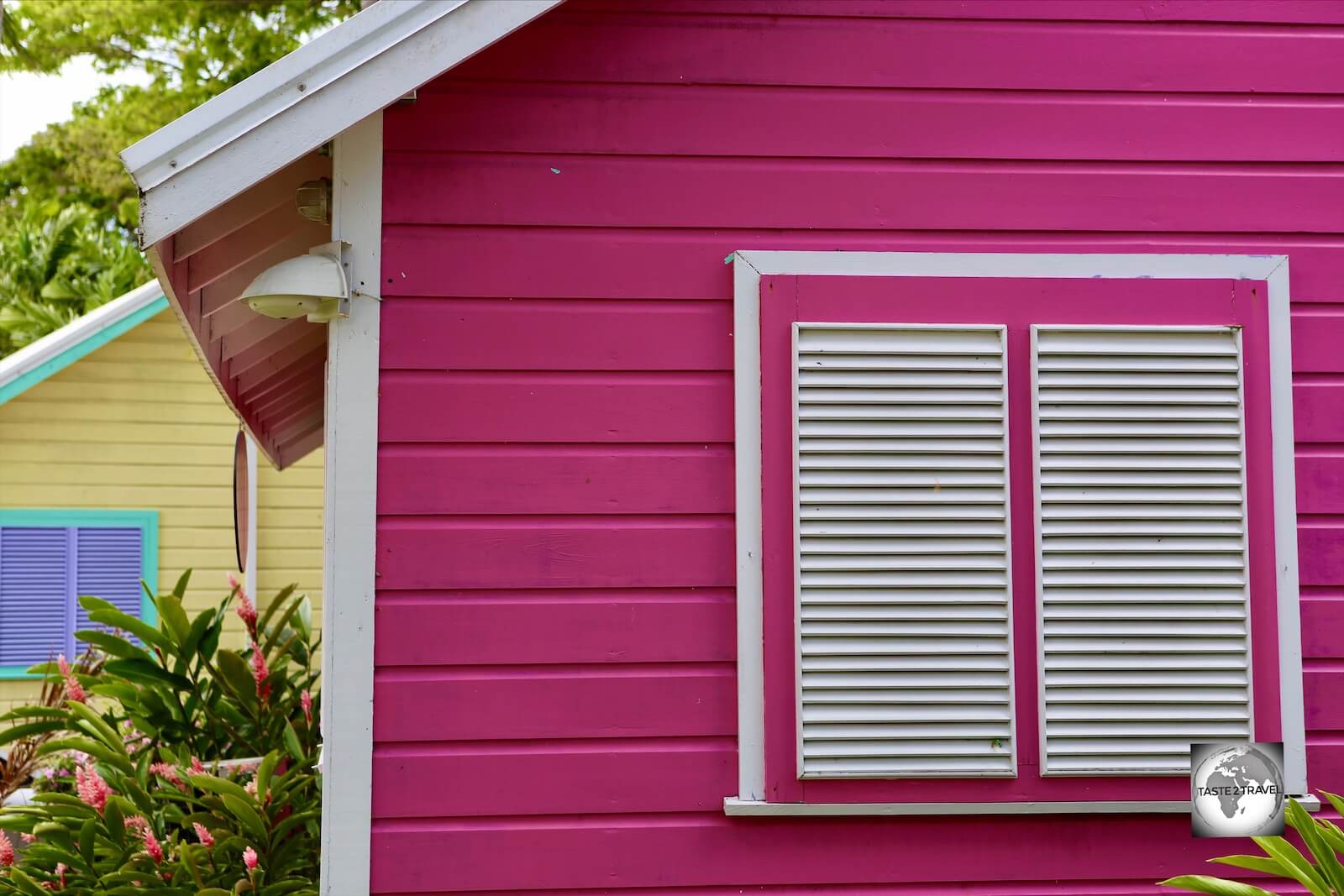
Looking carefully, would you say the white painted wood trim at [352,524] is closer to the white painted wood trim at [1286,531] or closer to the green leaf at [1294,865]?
the green leaf at [1294,865]

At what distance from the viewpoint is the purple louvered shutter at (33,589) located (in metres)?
9.12

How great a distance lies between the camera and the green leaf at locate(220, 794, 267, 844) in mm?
4039

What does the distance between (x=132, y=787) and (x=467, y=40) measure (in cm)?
299

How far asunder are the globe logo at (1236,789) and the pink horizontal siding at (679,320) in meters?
0.10

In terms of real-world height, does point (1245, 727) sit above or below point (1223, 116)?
below

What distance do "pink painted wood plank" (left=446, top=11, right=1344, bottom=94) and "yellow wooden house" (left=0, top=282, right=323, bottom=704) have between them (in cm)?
669

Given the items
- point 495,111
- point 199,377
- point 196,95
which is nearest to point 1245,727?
point 495,111

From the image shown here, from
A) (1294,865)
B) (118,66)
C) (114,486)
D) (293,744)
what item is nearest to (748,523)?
Answer: (1294,865)

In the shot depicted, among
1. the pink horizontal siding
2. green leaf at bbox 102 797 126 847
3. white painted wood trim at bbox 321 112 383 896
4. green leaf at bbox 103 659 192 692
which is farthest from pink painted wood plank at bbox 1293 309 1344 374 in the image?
green leaf at bbox 103 659 192 692

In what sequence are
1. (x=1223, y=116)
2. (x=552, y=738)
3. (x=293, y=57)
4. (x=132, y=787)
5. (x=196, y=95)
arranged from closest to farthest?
1. (x=293, y=57)
2. (x=552, y=738)
3. (x=1223, y=116)
4. (x=132, y=787)
5. (x=196, y=95)

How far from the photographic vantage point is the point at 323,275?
3020 millimetres

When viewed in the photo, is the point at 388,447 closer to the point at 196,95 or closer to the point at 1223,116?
the point at 1223,116

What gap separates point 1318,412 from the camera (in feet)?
10.8

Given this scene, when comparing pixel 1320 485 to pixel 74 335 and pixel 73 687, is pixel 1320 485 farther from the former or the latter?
pixel 74 335
